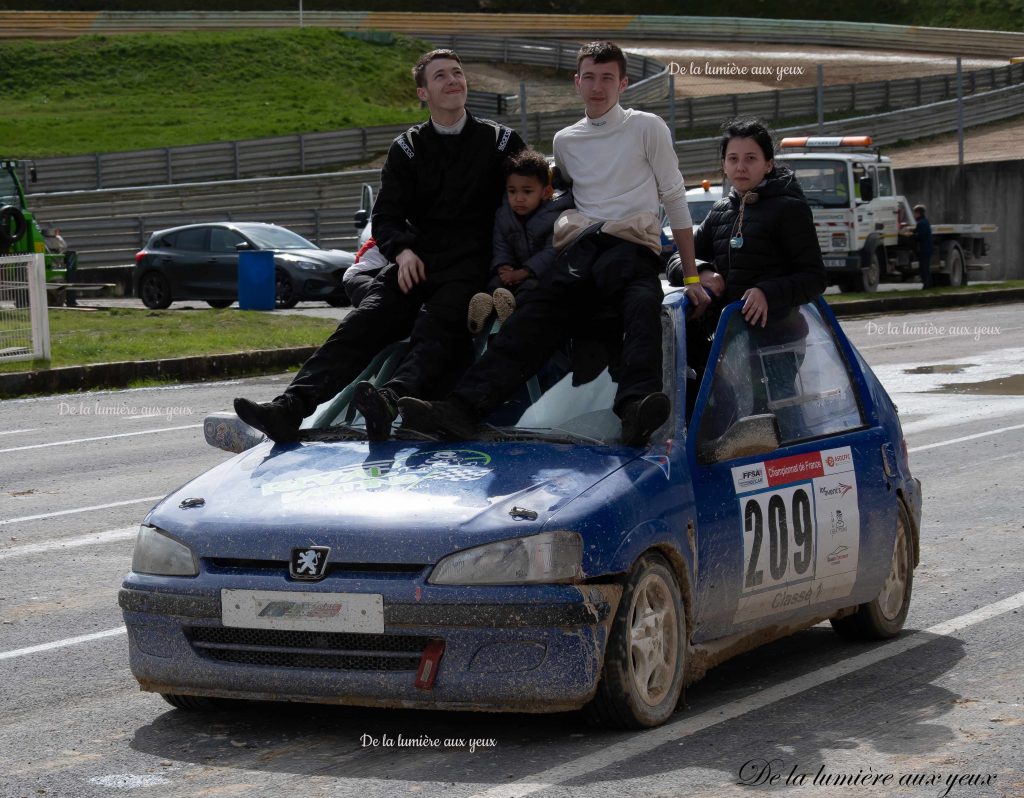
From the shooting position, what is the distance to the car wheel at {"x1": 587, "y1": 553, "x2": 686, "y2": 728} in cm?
526

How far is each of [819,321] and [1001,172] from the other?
36.3m

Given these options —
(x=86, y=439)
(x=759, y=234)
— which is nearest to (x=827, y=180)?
(x=86, y=439)

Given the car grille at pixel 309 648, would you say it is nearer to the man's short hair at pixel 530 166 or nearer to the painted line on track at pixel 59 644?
the painted line on track at pixel 59 644

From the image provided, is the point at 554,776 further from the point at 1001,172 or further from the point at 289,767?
the point at 1001,172

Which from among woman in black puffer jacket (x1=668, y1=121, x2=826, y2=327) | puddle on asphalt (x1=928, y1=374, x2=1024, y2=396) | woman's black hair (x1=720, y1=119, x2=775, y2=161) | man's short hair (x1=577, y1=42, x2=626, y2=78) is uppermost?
man's short hair (x1=577, y1=42, x2=626, y2=78)

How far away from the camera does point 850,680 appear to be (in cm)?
628

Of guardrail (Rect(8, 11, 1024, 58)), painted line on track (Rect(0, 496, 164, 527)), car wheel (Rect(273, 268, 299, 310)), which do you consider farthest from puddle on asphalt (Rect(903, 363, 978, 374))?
guardrail (Rect(8, 11, 1024, 58))

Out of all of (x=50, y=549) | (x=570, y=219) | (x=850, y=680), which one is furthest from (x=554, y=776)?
(x=50, y=549)

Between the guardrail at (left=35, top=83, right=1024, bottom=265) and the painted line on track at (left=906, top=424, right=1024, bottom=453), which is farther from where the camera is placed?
the guardrail at (left=35, top=83, right=1024, bottom=265)

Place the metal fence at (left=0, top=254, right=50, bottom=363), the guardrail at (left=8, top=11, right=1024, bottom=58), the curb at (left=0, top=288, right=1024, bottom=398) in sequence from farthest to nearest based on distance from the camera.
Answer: the guardrail at (left=8, top=11, right=1024, bottom=58), the metal fence at (left=0, top=254, right=50, bottom=363), the curb at (left=0, top=288, right=1024, bottom=398)

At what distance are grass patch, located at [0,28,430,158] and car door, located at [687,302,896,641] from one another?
47717mm

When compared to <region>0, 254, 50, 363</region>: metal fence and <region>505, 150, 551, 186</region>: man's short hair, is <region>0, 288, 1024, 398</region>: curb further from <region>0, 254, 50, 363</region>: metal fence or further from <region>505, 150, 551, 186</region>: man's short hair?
<region>505, 150, 551, 186</region>: man's short hair

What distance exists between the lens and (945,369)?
19.3m

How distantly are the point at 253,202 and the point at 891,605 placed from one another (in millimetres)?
41868
